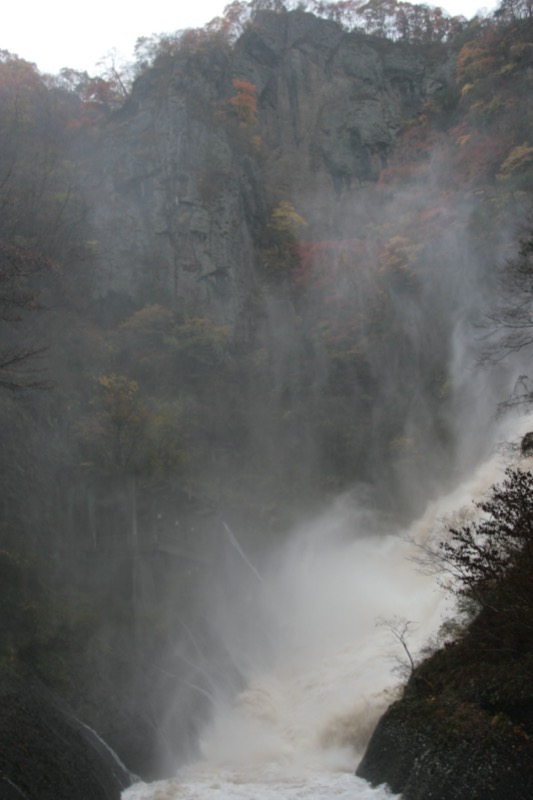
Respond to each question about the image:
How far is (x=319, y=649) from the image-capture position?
26359mm

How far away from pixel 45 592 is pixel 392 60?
53.4 metres

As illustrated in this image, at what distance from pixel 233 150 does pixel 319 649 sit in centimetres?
3255

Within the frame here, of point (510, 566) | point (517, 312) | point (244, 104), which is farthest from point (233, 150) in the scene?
point (510, 566)

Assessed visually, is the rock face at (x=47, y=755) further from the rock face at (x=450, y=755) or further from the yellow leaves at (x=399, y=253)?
the yellow leaves at (x=399, y=253)

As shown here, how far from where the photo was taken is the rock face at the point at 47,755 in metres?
13.9

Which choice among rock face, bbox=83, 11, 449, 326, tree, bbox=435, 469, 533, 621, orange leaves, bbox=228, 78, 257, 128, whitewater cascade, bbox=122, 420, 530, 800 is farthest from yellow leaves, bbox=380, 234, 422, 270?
tree, bbox=435, 469, 533, 621

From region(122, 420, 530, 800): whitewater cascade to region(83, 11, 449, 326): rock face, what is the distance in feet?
51.8

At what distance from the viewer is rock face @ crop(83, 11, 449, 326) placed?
40.3 metres

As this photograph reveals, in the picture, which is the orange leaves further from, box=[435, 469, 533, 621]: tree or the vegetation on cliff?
box=[435, 469, 533, 621]: tree

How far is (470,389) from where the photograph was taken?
1340 inches

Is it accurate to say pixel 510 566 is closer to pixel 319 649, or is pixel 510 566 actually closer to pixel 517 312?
pixel 517 312

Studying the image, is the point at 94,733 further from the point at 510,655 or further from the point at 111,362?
the point at 111,362

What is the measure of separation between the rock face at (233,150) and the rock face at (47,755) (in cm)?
2496

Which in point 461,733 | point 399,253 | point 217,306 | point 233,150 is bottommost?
point 461,733
